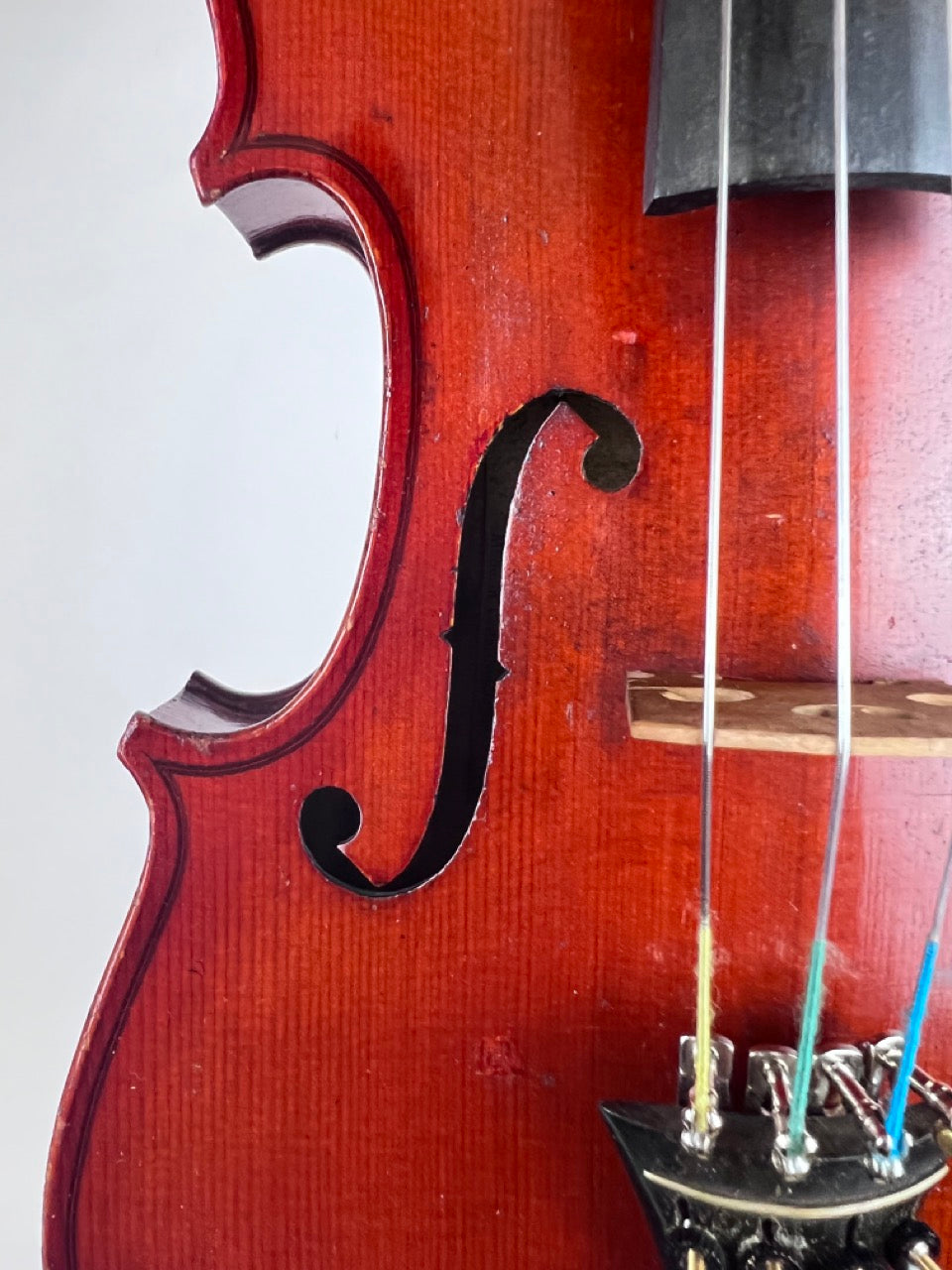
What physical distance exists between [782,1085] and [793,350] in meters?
0.40

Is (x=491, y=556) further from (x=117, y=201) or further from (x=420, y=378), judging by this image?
(x=117, y=201)

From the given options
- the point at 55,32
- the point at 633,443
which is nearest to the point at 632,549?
the point at 633,443

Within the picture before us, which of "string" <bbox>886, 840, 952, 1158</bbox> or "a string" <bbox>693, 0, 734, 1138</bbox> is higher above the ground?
"a string" <bbox>693, 0, 734, 1138</bbox>

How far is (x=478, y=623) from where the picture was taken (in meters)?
0.59

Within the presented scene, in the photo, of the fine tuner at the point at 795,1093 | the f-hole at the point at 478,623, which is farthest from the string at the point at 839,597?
the f-hole at the point at 478,623

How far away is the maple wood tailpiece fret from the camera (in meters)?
0.47

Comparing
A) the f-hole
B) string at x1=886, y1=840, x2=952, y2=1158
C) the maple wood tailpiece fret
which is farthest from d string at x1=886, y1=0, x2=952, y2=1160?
the f-hole

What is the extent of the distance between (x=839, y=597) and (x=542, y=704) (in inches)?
6.8

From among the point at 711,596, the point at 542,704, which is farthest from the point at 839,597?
the point at 542,704

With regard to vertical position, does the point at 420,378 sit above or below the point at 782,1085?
above

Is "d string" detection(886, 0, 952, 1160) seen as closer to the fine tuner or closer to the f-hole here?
the fine tuner

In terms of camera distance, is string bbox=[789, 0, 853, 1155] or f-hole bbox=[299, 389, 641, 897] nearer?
string bbox=[789, 0, 853, 1155]

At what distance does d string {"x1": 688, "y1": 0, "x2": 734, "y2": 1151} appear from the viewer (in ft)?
1.62

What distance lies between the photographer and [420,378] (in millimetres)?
595
